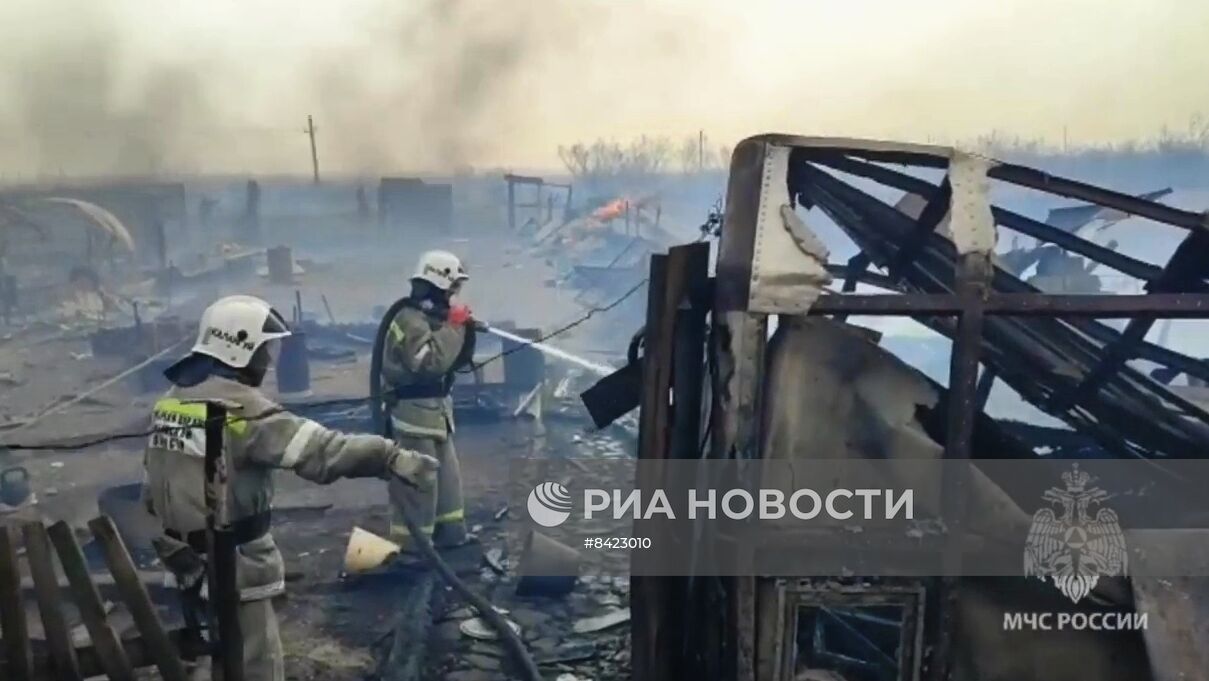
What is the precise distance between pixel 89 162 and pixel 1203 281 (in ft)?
16.1

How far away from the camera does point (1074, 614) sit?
306 centimetres

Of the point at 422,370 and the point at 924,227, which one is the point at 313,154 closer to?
the point at 422,370

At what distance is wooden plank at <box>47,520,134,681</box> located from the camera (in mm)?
3320

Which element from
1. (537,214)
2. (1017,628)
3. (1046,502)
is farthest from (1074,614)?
(537,214)

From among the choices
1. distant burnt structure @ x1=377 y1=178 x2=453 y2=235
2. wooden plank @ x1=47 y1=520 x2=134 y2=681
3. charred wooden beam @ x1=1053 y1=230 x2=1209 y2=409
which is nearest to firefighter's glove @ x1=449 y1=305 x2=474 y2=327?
distant burnt structure @ x1=377 y1=178 x2=453 y2=235

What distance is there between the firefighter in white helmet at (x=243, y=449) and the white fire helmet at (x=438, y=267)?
936 mm

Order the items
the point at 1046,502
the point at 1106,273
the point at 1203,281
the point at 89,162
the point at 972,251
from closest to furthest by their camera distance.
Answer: the point at 972,251, the point at 1046,502, the point at 1203,281, the point at 89,162, the point at 1106,273

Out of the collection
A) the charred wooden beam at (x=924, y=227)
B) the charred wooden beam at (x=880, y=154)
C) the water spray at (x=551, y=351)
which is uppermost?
the charred wooden beam at (x=880, y=154)

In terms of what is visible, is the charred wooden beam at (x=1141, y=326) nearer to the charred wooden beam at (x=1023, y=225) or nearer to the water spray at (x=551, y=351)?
the charred wooden beam at (x=1023, y=225)

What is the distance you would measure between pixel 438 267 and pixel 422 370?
1.87ft

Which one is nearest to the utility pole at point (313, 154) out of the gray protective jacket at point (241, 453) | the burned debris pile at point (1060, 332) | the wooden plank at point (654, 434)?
the gray protective jacket at point (241, 453)

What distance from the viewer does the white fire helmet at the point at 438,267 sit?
461 cm

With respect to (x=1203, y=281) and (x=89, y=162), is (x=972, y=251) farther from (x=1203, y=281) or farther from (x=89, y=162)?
(x=89, y=162)

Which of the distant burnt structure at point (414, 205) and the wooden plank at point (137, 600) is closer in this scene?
the wooden plank at point (137, 600)
